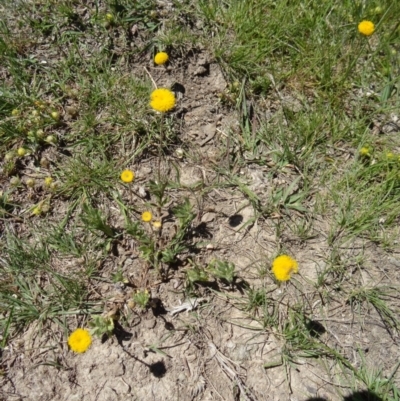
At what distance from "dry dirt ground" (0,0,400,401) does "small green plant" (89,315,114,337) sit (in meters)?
0.08

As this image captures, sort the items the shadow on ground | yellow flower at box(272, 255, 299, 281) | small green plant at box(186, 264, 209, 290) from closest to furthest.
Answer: yellow flower at box(272, 255, 299, 281), the shadow on ground, small green plant at box(186, 264, 209, 290)

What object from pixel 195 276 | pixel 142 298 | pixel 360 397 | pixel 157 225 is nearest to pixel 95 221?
pixel 157 225

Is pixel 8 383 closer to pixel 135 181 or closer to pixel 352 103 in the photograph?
pixel 135 181

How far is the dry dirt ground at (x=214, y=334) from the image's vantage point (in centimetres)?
228

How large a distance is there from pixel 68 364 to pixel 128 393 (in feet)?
1.22

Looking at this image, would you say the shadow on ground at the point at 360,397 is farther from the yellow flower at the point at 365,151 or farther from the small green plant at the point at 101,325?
the yellow flower at the point at 365,151

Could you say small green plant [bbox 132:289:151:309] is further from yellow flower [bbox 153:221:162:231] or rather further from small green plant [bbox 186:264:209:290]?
yellow flower [bbox 153:221:162:231]

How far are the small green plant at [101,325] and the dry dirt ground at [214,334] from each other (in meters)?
0.08

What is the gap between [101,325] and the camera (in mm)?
2240

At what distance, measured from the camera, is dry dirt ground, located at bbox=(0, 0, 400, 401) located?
228 centimetres

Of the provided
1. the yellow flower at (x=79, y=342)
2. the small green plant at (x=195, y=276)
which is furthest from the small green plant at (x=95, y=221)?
the yellow flower at (x=79, y=342)

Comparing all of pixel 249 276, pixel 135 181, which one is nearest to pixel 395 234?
pixel 249 276

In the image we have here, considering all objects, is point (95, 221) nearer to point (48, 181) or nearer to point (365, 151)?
point (48, 181)

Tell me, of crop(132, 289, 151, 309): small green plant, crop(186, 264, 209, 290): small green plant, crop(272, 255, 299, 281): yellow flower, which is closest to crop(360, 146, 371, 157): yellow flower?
crop(272, 255, 299, 281): yellow flower
